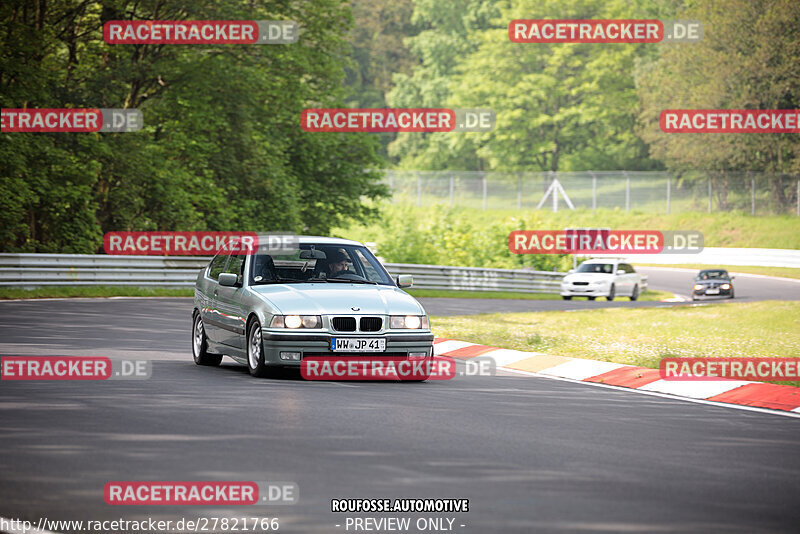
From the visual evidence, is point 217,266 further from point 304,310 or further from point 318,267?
point 304,310

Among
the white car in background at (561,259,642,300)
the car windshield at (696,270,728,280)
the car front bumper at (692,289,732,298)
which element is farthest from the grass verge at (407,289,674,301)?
the car front bumper at (692,289,732,298)

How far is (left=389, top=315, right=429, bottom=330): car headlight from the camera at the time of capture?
13375 millimetres

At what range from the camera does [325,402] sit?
11.4 meters

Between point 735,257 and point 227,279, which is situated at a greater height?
point 227,279

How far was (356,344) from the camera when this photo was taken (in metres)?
13.2

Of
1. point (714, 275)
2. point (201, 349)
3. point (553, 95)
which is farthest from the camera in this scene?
point (553, 95)

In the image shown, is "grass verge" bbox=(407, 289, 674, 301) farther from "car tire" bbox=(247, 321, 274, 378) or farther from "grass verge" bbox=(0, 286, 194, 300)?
"car tire" bbox=(247, 321, 274, 378)

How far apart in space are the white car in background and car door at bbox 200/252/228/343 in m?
30.0

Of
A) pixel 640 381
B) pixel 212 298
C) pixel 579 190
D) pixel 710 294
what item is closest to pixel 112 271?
pixel 212 298

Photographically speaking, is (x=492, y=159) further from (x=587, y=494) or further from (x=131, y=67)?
(x=587, y=494)

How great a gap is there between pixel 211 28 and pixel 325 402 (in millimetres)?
31511

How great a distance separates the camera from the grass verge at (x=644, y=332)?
18250mm

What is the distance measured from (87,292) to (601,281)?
2020 centimetres

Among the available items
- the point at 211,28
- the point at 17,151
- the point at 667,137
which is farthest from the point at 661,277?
the point at 17,151
